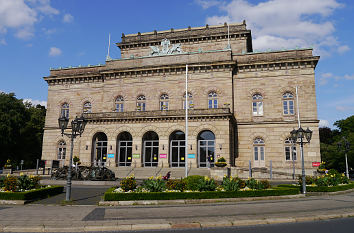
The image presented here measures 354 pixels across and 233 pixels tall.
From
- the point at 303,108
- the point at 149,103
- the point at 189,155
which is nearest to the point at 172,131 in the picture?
the point at 189,155

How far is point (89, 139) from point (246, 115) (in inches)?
869

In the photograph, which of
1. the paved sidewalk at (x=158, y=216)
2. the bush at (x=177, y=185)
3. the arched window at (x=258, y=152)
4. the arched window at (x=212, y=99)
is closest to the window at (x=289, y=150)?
the arched window at (x=258, y=152)

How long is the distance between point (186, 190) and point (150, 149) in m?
21.0

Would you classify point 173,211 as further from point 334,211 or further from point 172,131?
point 172,131

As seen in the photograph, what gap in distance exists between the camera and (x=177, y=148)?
36.2 meters

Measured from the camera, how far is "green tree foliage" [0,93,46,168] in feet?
159

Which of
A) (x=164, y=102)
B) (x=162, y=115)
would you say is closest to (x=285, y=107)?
(x=162, y=115)

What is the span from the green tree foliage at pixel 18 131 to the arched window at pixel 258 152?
38223 millimetres

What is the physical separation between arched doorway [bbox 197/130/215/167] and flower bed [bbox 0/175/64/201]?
2012 centimetres

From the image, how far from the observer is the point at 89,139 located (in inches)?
1496

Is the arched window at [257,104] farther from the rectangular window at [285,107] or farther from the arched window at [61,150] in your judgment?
the arched window at [61,150]

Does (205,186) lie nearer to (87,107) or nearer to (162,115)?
(162,115)

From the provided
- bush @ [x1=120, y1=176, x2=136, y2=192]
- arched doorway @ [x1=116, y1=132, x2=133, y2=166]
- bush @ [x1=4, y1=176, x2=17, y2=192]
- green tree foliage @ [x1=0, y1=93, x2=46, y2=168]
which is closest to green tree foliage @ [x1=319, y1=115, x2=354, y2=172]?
arched doorway @ [x1=116, y1=132, x2=133, y2=166]

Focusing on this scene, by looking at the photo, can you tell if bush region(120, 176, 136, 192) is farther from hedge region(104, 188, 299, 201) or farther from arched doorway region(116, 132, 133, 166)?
arched doorway region(116, 132, 133, 166)
